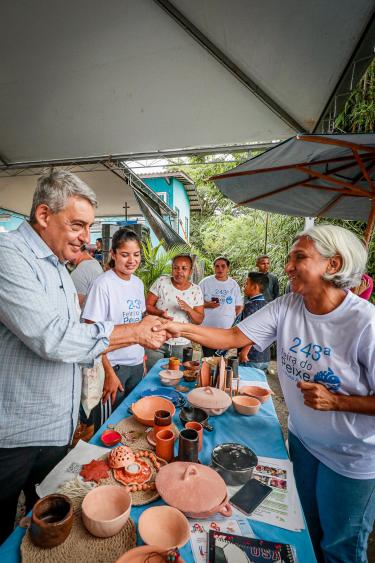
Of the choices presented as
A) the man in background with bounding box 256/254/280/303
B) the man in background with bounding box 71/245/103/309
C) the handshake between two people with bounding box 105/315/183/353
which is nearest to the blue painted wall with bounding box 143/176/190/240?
the man in background with bounding box 256/254/280/303

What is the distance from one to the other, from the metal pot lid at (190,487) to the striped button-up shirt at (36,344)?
0.74 meters

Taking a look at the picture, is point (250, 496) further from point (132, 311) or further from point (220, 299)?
point (220, 299)

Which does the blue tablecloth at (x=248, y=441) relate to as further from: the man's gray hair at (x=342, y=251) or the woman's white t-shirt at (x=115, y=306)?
the man's gray hair at (x=342, y=251)

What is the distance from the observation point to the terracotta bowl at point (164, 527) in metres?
1.13

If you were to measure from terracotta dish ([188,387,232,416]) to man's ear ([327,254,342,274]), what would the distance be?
1.24m

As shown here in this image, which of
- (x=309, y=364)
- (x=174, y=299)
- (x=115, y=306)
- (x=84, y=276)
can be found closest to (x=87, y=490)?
(x=309, y=364)

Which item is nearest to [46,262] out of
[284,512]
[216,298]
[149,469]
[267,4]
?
[149,469]

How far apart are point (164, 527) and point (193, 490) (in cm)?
19

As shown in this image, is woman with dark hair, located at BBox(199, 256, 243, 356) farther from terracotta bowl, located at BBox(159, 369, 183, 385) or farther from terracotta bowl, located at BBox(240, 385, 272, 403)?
terracotta bowl, located at BBox(240, 385, 272, 403)

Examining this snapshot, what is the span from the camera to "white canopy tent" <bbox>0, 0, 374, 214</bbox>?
3240 mm

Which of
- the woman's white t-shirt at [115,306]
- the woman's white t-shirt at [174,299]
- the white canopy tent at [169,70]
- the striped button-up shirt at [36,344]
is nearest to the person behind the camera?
the striped button-up shirt at [36,344]

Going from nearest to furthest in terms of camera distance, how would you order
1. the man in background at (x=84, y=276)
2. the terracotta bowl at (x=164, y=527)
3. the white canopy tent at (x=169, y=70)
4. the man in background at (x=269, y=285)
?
the terracotta bowl at (x=164, y=527), the white canopy tent at (x=169, y=70), the man in background at (x=84, y=276), the man in background at (x=269, y=285)

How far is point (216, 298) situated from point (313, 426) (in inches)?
145

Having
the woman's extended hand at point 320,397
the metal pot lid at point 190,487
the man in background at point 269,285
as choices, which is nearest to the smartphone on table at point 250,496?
the metal pot lid at point 190,487
